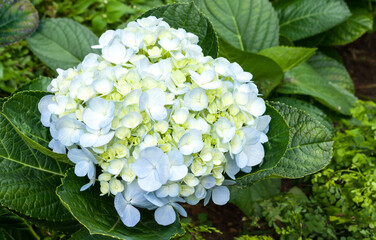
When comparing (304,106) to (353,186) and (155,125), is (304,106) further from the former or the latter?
(155,125)

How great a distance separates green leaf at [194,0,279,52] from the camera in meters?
1.85

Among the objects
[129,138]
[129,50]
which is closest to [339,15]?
[129,50]

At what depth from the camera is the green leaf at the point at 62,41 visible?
1.75 m

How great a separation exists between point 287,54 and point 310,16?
2.16 feet

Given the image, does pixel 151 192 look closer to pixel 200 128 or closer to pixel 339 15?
pixel 200 128

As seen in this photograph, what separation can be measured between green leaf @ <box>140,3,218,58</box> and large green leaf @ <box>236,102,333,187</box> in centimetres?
35

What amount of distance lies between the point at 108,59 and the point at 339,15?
165cm

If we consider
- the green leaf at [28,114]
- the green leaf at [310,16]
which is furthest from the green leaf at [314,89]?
the green leaf at [28,114]

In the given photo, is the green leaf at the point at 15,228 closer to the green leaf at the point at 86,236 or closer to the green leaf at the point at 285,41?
the green leaf at the point at 86,236

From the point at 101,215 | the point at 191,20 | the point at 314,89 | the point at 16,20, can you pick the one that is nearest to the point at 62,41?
the point at 16,20

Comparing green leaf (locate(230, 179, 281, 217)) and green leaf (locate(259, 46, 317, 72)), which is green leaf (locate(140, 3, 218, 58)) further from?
green leaf (locate(230, 179, 281, 217))

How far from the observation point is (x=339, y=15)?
2.21 m

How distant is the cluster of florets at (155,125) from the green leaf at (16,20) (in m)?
0.83

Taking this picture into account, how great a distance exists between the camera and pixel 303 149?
1.24 metres
